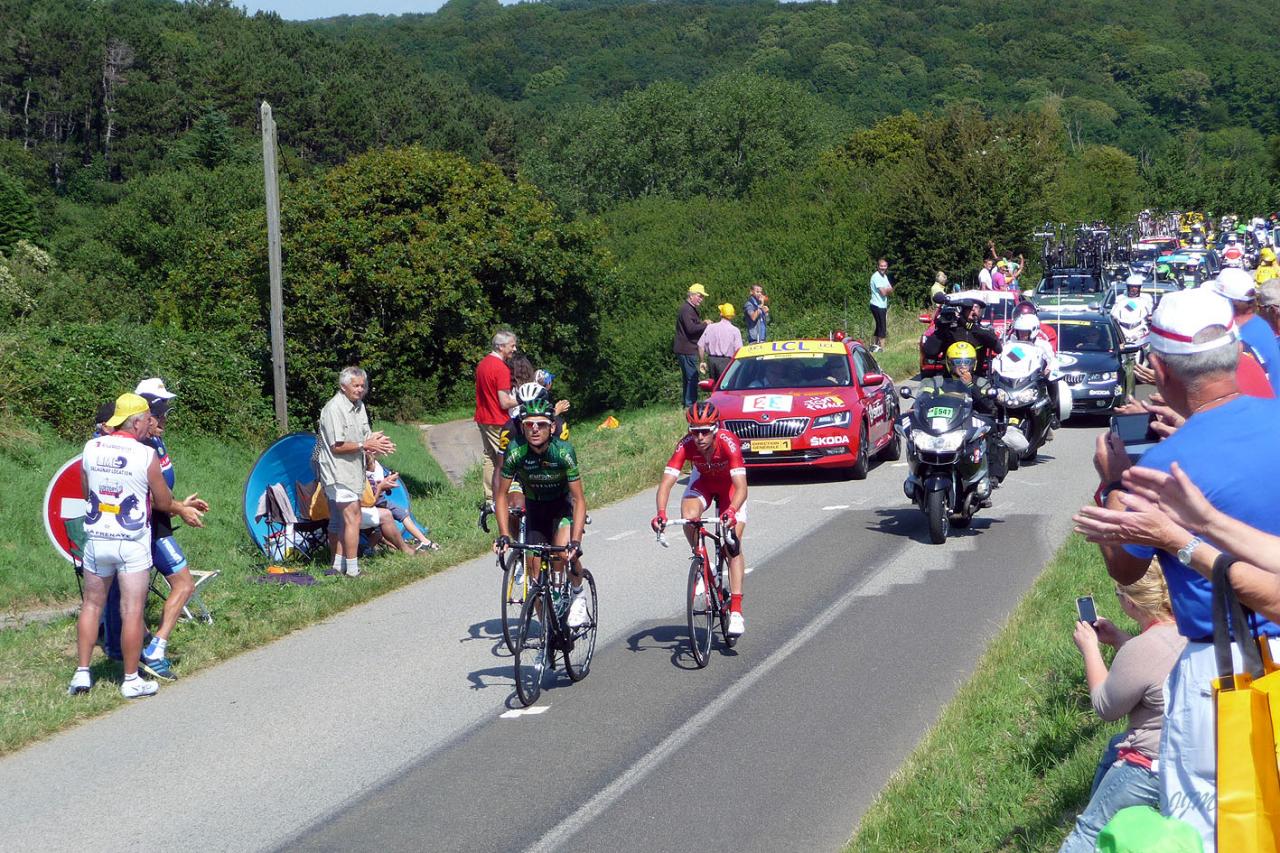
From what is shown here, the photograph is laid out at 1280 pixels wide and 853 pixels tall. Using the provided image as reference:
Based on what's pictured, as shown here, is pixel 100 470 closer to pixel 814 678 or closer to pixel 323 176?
pixel 814 678

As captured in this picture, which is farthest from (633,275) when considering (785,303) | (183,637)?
(183,637)

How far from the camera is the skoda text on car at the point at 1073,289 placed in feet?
106

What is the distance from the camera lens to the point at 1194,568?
12.3 feet

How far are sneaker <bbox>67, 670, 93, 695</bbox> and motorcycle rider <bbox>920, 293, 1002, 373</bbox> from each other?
13.4 m

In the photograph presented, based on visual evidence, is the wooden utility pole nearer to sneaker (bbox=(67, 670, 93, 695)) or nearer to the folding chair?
the folding chair

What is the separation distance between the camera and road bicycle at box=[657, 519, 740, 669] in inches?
382

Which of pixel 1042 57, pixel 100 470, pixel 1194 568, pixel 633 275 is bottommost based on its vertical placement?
pixel 633 275

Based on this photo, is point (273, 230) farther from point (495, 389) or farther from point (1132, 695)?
point (1132, 695)

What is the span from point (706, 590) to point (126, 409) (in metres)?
4.15

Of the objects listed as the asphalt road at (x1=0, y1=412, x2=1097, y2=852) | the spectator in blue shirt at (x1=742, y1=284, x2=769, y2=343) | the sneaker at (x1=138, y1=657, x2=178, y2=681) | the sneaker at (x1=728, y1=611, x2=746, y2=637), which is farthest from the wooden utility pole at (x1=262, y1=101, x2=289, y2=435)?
the sneaker at (x1=728, y1=611, x2=746, y2=637)

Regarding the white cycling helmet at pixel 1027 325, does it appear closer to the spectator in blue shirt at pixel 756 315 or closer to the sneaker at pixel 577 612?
the sneaker at pixel 577 612

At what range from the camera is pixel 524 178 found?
5362cm

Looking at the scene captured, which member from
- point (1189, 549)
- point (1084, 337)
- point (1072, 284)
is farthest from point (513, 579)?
point (1072, 284)

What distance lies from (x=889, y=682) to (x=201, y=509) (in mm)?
5014
